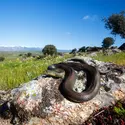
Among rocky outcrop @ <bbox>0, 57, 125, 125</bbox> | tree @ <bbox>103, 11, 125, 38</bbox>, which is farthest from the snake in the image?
tree @ <bbox>103, 11, 125, 38</bbox>

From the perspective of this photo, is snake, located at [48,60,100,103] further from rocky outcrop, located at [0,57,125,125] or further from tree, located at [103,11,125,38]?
tree, located at [103,11,125,38]

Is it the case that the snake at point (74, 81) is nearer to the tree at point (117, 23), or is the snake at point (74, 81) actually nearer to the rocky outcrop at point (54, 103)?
the rocky outcrop at point (54, 103)

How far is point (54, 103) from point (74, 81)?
38.5 inches

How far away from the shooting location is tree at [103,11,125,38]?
66444 millimetres

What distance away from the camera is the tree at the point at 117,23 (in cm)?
6644

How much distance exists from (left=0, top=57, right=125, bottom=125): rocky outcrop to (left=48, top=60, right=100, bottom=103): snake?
0.13 m

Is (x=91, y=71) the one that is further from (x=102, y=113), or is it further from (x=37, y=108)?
(x=37, y=108)

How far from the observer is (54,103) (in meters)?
6.14

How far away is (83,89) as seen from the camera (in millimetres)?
6664

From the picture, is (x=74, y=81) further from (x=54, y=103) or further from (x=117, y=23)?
(x=117, y=23)

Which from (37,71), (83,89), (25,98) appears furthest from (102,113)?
(37,71)

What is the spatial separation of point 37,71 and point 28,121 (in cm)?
504

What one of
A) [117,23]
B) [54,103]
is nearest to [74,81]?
[54,103]

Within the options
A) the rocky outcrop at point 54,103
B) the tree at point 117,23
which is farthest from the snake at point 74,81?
the tree at point 117,23
